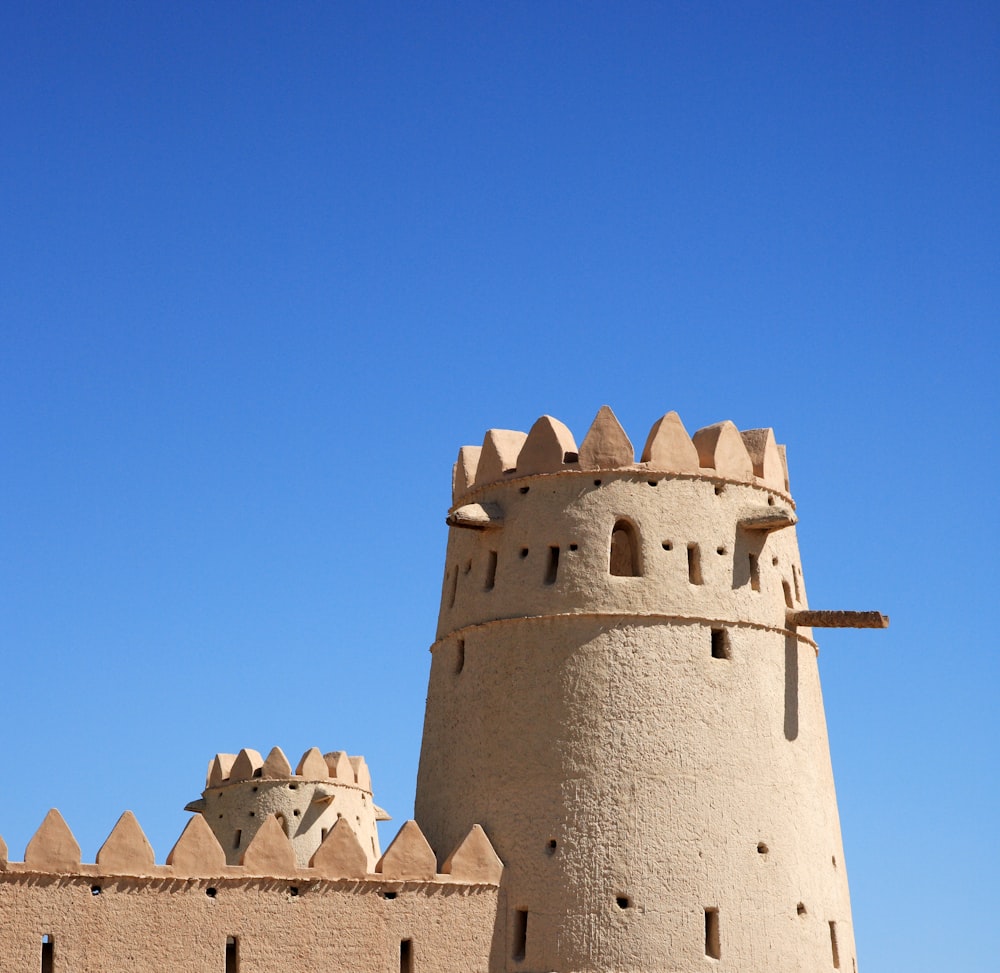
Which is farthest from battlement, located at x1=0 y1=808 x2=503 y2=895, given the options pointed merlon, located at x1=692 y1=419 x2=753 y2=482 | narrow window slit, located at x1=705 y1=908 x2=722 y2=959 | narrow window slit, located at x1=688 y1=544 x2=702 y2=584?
pointed merlon, located at x1=692 y1=419 x2=753 y2=482

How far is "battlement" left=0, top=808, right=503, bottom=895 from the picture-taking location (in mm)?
22531

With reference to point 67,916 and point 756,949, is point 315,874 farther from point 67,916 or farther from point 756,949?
point 756,949

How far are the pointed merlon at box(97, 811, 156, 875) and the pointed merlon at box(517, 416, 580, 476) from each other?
24.5ft

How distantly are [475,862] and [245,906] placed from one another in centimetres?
320

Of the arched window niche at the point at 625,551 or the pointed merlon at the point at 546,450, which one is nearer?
the arched window niche at the point at 625,551

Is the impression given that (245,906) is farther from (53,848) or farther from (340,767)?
(340,767)

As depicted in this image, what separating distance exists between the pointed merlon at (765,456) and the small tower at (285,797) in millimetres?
14005

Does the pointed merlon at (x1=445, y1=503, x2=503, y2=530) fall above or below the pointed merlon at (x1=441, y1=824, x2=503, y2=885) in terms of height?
above

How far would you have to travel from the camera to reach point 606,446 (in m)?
25.7

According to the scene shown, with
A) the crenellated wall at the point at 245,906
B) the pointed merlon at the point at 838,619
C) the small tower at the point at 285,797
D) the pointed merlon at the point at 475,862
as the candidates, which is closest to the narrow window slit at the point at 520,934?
the crenellated wall at the point at 245,906

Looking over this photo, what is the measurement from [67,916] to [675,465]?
10.2m

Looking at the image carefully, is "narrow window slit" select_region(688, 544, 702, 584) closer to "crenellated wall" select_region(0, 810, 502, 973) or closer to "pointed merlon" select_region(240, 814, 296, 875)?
"crenellated wall" select_region(0, 810, 502, 973)

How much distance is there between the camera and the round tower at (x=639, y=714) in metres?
24.0

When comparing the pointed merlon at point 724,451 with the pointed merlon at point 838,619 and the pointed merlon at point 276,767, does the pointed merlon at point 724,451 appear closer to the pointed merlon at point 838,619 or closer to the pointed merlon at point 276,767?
the pointed merlon at point 838,619
